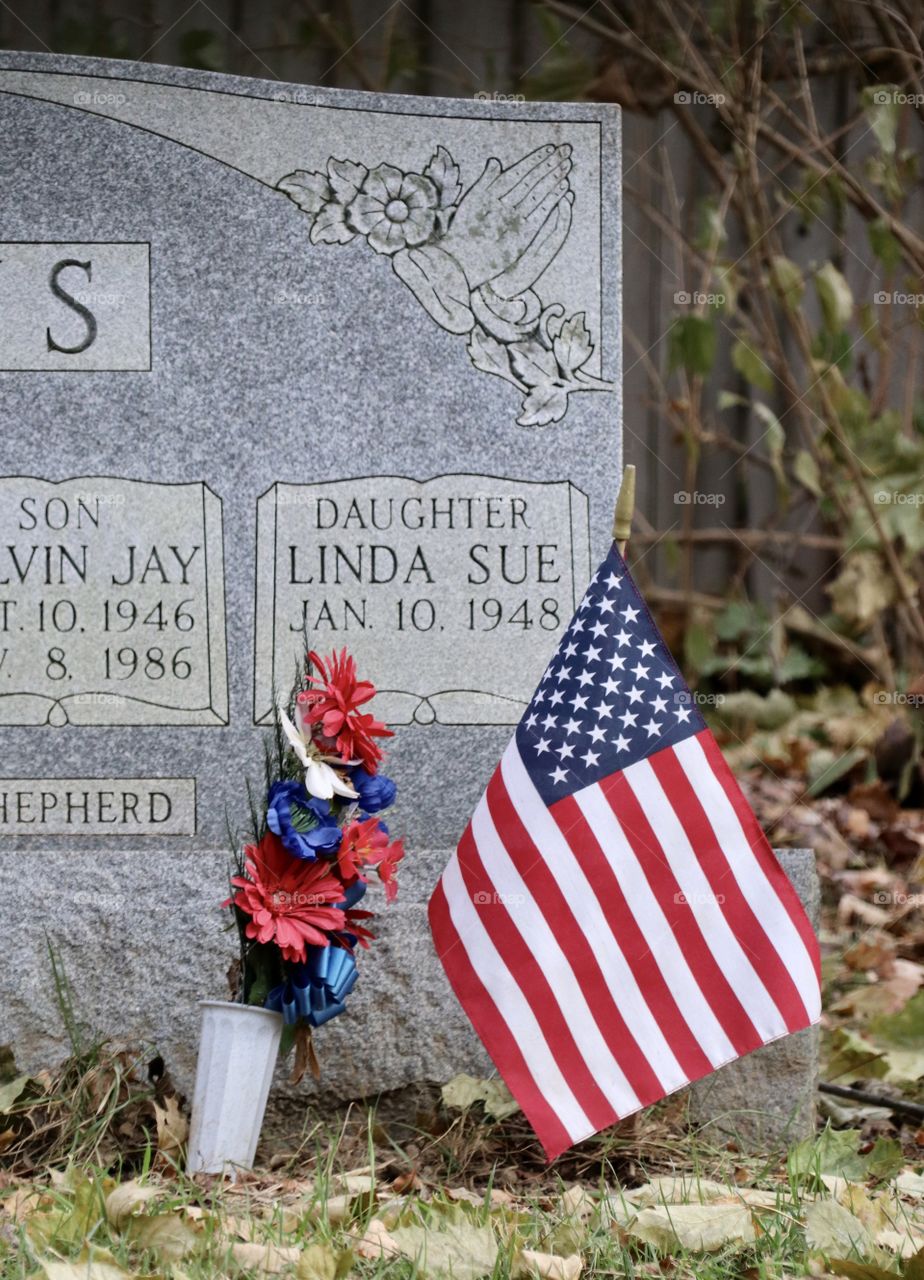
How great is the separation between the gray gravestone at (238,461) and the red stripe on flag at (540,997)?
674 millimetres

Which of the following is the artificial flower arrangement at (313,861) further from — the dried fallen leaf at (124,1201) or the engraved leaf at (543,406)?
the engraved leaf at (543,406)

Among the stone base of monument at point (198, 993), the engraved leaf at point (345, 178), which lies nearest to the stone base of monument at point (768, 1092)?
the stone base of monument at point (198, 993)

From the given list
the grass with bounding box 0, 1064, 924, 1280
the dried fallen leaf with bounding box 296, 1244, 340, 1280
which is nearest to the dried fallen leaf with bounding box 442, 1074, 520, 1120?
the grass with bounding box 0, 1064, 924, 1280

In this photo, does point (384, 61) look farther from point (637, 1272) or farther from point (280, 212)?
point (637, 1272)

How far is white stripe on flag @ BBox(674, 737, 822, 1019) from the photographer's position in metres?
2.55

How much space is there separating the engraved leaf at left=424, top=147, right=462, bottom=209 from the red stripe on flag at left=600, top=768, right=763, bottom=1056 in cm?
152

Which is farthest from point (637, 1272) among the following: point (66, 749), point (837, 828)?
point (837, 828)

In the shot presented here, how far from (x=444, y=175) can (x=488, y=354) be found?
17.6 inches

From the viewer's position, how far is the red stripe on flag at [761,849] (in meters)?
2.55

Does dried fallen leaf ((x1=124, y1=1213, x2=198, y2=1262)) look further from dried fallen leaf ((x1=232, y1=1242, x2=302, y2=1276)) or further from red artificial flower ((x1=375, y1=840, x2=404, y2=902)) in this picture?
red artificial flower ((x1=375, y1=840, x2=404, y2=902))

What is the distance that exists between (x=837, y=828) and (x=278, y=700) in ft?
8.93

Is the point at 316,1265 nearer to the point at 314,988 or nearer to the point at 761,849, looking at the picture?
the point at 314,988

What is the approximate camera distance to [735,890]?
2559 mm

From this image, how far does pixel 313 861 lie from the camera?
2590mm
